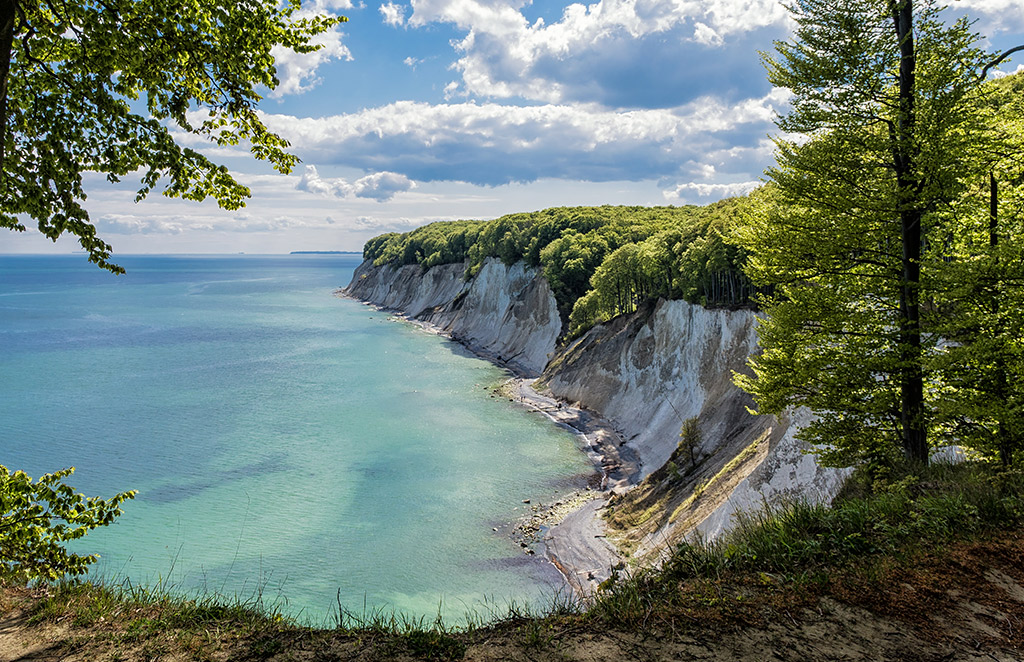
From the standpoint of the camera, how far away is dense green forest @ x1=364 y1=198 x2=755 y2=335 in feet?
141

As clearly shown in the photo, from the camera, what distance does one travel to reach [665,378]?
151 feet

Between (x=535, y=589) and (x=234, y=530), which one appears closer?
(x=535, y=589)

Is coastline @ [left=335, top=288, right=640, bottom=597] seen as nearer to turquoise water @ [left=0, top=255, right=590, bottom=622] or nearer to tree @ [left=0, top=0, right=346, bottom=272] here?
turquoise water @ [left=0, top=255, right=590, bottom=622]

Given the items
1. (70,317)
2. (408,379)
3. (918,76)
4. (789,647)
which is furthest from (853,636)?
(70,317)

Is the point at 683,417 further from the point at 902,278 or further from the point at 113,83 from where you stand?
the point at 113,83

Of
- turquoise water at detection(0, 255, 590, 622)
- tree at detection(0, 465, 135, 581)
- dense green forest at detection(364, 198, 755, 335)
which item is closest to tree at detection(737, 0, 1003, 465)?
dense green forest at detection(364, 198, 755, 335)

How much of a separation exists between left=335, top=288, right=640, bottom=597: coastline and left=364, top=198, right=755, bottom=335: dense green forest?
41.9 feet

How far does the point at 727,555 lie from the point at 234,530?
A: 29040 mm

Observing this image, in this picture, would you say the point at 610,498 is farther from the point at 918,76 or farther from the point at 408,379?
the point at 408,379

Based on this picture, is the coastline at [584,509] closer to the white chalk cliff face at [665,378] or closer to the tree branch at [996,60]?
the white chalk cliff face at [665,378]

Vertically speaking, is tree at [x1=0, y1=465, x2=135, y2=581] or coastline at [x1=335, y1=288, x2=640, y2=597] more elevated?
tree at [x1=0, y1=465, x2=135, y2=581]

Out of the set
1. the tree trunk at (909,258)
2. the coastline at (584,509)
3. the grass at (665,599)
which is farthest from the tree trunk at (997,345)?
the coastline at (584,509)

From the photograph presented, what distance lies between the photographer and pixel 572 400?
54.0m

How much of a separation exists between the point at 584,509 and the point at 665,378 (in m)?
17.0
